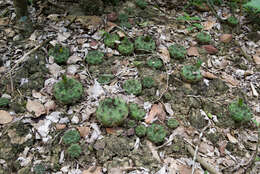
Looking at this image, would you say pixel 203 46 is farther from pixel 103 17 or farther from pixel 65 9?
pixel 65 9

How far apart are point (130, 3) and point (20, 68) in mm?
1694

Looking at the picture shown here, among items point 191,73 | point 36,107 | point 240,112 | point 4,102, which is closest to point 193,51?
point 191,73

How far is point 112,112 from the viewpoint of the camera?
2.06 metres

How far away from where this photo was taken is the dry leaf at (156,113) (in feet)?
7.44

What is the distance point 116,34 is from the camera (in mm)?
2814

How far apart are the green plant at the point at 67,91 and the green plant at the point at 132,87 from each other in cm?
45

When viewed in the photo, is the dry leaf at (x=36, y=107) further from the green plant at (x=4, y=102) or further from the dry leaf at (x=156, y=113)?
the dry leaf at (x=156, y=113)

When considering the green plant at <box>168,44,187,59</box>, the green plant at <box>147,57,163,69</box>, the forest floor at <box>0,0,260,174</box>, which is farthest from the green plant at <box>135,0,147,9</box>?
the green plant at <box>147,57,163,69</box>

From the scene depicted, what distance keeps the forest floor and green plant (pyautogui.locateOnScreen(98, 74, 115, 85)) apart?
0.04ft

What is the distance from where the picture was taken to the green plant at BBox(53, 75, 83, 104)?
2.21m

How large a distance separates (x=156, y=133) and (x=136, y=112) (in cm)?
27

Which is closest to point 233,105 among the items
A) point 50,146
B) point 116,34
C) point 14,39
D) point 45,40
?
point 116,34

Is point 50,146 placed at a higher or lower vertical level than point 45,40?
lower

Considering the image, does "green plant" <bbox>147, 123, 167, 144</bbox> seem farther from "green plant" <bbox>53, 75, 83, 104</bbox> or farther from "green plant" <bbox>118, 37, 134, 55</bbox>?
"green plant" <bbox>118, 37, 134, 55</bbox>
